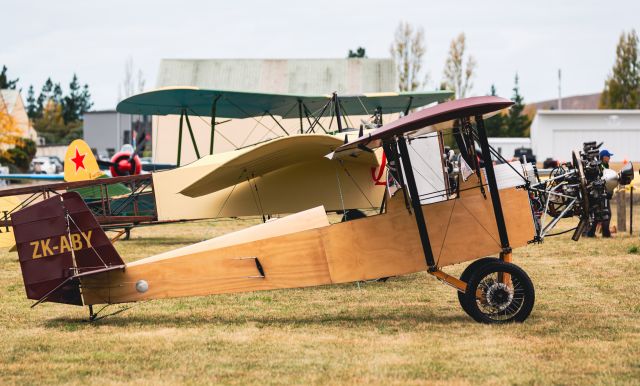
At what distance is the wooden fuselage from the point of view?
744cm

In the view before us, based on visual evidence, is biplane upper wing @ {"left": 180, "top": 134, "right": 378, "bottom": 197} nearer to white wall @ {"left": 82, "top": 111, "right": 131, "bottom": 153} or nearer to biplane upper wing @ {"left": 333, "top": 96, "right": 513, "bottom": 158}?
biplane upper wing @ {"left": 333, "top": 96, "right": 513, "bottom": 158}

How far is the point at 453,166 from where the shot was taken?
7.91m

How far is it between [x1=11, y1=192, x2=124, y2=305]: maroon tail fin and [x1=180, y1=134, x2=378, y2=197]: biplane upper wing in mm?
1938

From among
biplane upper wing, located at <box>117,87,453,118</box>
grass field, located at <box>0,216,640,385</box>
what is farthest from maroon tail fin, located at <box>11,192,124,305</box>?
biplane upper wing, located at <box>117,87,453,118</box>

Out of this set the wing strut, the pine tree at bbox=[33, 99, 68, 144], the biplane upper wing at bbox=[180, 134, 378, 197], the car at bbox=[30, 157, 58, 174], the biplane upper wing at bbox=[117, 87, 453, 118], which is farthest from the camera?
the pine tree at bbox=[33, 99, 68, 144]

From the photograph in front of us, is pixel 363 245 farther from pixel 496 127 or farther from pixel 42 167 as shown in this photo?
pixel 496 127

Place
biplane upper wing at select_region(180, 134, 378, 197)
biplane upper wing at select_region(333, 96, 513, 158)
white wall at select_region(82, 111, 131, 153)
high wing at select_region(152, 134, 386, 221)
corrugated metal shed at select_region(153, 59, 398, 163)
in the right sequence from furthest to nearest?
white wall at select_region(82, 111, 131, 153) < corrugated metal shed at select_region(153, 59, 398, 163) < high wing at select_region(152, 134, 386, 221) < biplane upper wing at select_region(180, 134, 378, 197) < biplane upper wing at select_region(333, 96, 513, 158)

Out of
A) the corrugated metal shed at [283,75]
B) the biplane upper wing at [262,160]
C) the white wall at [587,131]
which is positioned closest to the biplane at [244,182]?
the biplane upper wing at [262,160]

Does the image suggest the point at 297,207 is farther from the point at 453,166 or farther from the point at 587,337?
the point at 587,337

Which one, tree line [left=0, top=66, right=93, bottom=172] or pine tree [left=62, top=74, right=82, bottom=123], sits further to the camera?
pine tree [left=62, top=74, right=82, bottom=123]

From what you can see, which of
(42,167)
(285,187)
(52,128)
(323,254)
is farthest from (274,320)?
(52,128)

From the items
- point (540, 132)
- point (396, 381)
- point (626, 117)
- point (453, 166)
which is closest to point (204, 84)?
point (540, 132)

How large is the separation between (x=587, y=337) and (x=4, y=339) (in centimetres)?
490

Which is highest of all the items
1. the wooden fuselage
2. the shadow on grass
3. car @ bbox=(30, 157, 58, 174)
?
car @ bbox=(30, 157, 58, 174)
